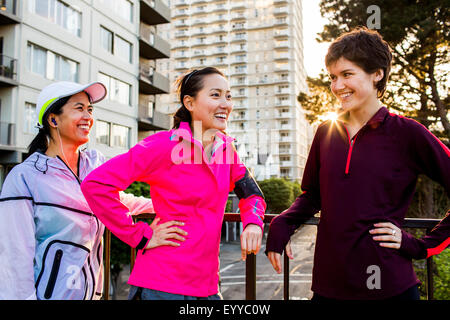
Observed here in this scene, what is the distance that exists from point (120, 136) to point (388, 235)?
20.5 metres

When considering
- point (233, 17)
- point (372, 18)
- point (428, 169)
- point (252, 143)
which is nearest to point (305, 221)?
point (428, 169)

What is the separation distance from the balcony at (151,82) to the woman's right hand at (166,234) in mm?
21935

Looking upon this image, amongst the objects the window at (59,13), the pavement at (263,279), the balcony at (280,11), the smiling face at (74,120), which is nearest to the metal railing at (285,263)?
the smiling face at (74,120)

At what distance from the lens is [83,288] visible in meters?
1.95

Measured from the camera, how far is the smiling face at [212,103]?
1865mm

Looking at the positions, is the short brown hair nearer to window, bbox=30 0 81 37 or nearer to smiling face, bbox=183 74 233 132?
smiling face, bbox=183 74 233 132

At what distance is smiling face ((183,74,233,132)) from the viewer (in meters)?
1.87

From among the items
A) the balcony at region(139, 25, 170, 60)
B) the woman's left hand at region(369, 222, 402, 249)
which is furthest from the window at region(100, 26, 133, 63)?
the woman's left hand at region(369, 222, 402, 249)

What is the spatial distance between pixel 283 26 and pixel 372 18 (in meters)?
72.2

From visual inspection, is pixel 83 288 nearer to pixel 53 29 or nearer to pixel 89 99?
pixel 89 99

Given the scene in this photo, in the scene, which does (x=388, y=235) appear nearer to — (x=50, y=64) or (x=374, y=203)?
(x=374, y=203)

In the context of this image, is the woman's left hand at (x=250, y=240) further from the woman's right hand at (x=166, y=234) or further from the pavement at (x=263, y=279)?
the pavement at (x=263, y=279)

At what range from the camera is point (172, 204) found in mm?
1739

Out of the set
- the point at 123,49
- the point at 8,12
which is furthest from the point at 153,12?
the point at 8,12
